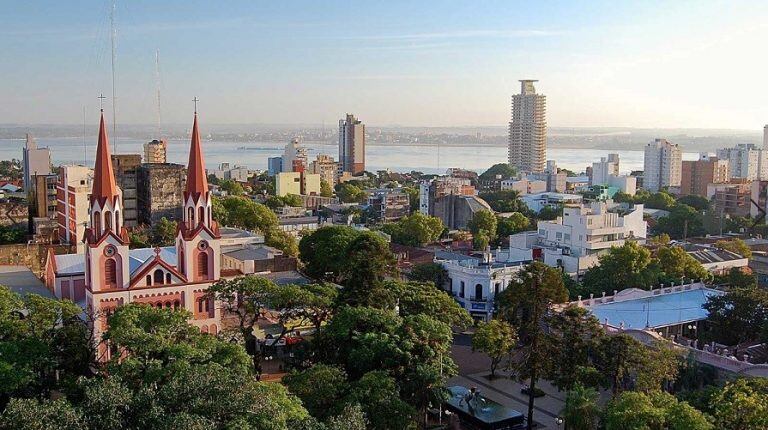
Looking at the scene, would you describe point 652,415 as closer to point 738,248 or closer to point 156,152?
point 738,248

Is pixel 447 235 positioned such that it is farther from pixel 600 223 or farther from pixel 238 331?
pixel 238 331

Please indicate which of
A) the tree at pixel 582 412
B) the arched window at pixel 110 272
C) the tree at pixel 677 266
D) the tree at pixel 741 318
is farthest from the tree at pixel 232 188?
the tree at pixel 582 412

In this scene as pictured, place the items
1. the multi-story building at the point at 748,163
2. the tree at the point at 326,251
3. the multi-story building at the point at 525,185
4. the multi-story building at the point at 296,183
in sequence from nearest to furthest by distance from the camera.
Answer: the tree at the point at 326,251 < the multi-story building at the point at 296,183 < the multi-story building at the point at 525,185 < the multi-story building at the point at 748,163

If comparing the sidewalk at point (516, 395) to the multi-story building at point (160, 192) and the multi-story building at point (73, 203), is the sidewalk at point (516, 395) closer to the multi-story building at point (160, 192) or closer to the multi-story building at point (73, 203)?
the multi-story building at point (73, 203)

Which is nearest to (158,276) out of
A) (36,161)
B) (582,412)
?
(582,412)

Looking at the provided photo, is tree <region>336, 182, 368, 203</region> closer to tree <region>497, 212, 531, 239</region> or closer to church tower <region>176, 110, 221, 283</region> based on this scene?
tree <region>497, 212, 531, 239</region>

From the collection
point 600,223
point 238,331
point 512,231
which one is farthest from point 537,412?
point 512,231
